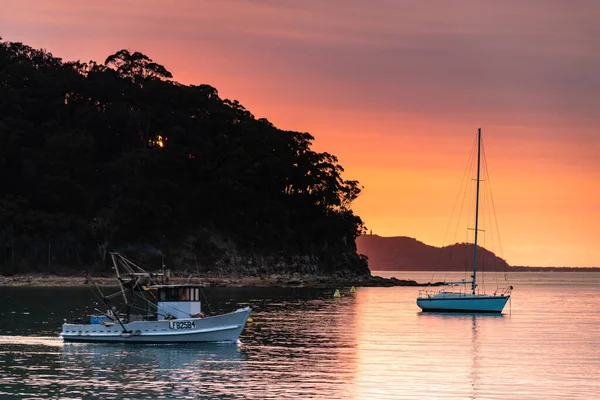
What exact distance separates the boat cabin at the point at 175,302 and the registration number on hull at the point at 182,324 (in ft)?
3.34

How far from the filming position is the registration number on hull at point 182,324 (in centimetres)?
5878

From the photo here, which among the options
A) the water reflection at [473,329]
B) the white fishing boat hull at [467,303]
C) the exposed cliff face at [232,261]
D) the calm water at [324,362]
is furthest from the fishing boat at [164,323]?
the exposed cliff face at [232,261]

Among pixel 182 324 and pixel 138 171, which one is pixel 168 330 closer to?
pixel 182 324

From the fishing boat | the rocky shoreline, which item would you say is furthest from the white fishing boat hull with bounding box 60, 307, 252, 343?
the rocky shoreline

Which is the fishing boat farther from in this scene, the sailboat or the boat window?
the sailboat

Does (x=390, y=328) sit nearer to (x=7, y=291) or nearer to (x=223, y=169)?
(x=7, y=291)

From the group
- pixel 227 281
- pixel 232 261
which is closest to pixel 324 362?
pixel 227 281

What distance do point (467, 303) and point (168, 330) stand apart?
4647 centimetres

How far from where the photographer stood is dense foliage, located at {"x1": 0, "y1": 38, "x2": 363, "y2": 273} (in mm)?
168750

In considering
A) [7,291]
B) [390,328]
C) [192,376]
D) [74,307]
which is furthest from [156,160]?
[192,376]

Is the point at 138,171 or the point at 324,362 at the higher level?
the point at 138,171

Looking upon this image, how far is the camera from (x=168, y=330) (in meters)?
58.9

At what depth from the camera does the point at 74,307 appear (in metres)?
97.9

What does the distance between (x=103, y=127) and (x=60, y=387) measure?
149203mm
